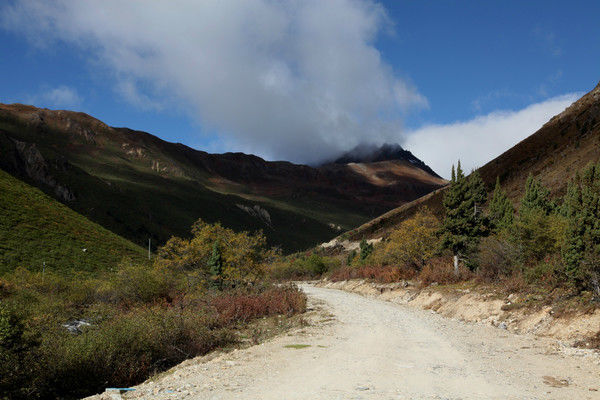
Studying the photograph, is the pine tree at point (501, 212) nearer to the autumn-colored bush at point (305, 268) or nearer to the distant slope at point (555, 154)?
the distant slope at point (555, 154)

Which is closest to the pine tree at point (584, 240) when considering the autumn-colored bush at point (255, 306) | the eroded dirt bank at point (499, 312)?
the eroded dirt bank at point (499, 312)

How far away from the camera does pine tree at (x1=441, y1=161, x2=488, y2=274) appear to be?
26141 mm

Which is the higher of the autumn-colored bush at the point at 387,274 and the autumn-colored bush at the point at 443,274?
the autumn-colored bush at the point at 443,274

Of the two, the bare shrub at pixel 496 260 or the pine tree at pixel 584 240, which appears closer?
the pine tree at pixel 584 240

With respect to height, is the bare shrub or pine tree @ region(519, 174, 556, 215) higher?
pine tree @ region(519, 174, 556, 215)

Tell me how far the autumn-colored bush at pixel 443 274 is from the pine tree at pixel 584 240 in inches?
397

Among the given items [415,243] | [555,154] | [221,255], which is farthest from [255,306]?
[555,154]

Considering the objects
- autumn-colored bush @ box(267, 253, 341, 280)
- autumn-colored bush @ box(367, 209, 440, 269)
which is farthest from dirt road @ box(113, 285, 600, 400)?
autumn-colored bush @ box(267, 253, 341, 280)

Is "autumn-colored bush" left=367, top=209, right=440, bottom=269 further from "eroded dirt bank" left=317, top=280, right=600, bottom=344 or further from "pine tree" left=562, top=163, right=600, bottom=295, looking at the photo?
"pine tree" left=562, top=163, right=600, bottom=295

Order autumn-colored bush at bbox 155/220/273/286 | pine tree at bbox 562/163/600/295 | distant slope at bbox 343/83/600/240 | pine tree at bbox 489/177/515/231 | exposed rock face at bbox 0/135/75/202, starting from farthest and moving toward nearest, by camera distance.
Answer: exposed rock face at bbox 0/135/75/202 < distant slope at bbox 343/83/600/240 < pine tree at bbox 489/177/515/231 < autumn-colored bush at bbox 155/220/273/286 < pine tree at bbox 562/163/600/295

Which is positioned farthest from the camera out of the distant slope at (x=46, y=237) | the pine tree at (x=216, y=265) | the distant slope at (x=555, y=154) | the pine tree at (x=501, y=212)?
the distant slope at (x=555, y=154)

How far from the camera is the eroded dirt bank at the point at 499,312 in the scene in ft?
36.4

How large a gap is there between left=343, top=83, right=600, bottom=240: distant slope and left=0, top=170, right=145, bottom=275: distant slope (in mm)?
56101

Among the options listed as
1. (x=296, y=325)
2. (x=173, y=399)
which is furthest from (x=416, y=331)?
(x=173, y=399)
